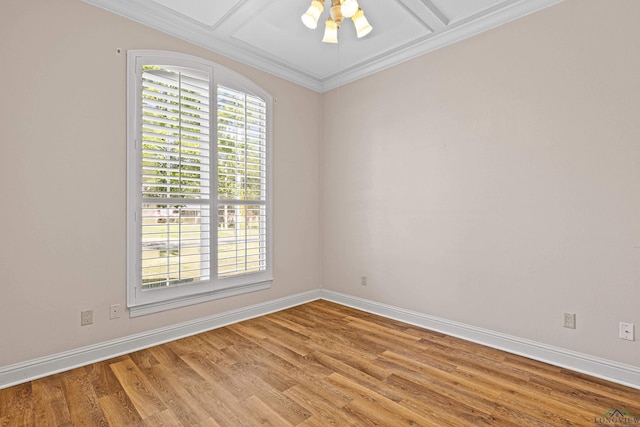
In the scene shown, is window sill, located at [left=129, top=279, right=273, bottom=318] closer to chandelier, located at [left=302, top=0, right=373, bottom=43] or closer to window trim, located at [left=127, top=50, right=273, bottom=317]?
window trim, located at [left=127, top=50, right=273, bottom=317]

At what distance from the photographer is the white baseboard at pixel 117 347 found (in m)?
2.14

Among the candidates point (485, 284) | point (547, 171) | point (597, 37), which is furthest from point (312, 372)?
point (597, 37)

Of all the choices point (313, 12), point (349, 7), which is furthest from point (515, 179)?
point (313, 12)

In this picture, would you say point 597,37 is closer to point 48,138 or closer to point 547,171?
point 547,171

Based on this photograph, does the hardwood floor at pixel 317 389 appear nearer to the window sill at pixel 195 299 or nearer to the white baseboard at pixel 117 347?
the white baseboard at pixel 117 347

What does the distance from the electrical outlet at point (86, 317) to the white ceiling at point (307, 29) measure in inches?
93.5

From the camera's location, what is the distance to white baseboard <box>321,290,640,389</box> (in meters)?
2.15

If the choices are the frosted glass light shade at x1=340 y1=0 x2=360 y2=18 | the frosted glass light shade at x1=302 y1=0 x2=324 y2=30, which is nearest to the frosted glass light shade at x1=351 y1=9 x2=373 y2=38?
the frosted glass light shade at x1=340 y1=0 x2=360 y2=18

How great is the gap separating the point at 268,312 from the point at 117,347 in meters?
1.49

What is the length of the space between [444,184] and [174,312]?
9.22ft

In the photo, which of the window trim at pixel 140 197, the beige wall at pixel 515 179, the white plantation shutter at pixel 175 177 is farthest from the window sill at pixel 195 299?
the beige wall at pixel 515 179

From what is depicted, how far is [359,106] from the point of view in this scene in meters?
3.78

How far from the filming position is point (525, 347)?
2.54 m

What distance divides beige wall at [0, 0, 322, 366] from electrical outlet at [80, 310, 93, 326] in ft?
0.10
